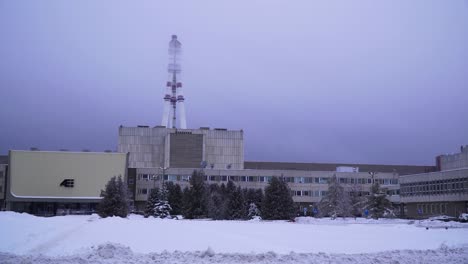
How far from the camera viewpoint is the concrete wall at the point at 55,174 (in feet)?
311

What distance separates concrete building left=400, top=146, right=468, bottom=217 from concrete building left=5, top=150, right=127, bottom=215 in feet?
166

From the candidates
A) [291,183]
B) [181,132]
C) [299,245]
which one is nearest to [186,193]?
[299,245]

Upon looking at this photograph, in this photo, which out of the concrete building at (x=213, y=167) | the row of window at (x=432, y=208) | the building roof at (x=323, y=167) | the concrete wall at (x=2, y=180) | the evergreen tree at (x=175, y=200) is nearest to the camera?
the evergreen tree at (x=175, y=200)

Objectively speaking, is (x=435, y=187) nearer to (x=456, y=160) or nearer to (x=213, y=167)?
(x=456, y=160)

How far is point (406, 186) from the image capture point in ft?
309

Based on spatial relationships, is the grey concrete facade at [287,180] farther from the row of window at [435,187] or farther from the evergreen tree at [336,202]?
the evergreen tree at [336,202]

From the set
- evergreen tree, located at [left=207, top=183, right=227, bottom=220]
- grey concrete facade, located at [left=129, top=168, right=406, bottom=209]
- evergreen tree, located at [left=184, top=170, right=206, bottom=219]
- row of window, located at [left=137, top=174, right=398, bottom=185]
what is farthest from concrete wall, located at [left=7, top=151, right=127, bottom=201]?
evergreen tree, located at [left=184, top=170, right=206, bottom=219]

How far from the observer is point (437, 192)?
8300 cm

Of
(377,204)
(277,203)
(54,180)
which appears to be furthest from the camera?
(54,180)

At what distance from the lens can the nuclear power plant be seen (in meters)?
88.3

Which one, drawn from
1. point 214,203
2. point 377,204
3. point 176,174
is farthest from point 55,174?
point 377,204

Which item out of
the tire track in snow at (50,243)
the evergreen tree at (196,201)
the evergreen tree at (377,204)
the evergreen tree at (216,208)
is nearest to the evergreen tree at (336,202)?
the evergreen tree at (377,204)

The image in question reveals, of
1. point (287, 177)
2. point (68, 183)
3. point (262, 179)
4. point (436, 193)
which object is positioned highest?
point (287, 177)

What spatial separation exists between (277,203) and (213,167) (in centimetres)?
7573
